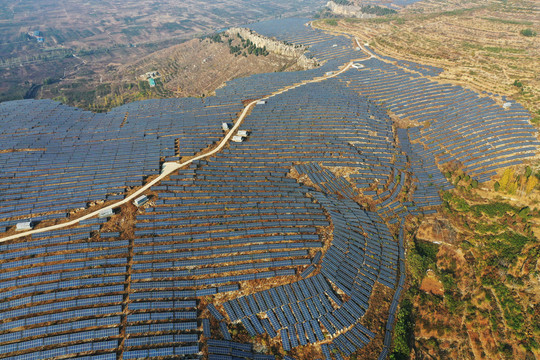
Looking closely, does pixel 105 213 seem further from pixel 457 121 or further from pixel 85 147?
pixel 457 121

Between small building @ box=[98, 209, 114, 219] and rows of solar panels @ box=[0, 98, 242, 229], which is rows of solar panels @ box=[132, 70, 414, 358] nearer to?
small building @ box=[98, 209, 114, 219]

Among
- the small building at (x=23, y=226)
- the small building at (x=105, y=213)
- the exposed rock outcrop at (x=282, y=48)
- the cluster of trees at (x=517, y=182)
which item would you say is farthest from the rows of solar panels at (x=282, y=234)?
the exposed rock outcrop at (x=282, y=48)

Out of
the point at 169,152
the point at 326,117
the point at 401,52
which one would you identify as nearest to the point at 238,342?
the point at 169,152

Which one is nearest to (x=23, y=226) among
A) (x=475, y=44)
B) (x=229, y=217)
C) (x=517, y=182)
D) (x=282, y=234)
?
(x=229, y=217)

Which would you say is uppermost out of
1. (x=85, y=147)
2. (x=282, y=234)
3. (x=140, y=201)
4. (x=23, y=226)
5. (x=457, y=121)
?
(x=457, y=121)

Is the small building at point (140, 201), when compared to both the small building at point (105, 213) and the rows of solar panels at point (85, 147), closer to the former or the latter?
the small building at point (105, 213)

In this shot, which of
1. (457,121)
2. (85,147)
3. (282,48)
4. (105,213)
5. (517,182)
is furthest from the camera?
(282,48)
